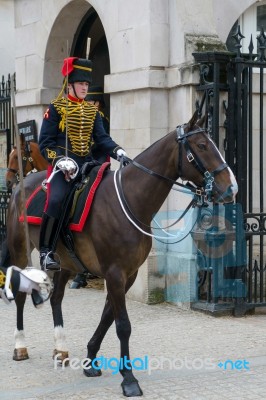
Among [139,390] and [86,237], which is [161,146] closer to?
[86,237]

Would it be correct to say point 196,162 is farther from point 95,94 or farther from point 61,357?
point 95,94

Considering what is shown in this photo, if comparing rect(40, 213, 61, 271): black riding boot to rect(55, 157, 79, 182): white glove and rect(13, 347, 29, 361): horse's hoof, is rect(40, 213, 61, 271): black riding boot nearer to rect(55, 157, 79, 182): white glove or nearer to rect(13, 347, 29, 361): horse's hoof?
rect(55, 157, 79, 182): white glove

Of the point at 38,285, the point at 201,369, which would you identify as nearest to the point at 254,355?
the point at 201,369

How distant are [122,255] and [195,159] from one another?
3.21 ft

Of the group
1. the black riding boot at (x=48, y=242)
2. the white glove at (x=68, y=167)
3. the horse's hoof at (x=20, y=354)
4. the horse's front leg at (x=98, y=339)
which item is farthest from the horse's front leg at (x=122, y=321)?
the horse's hoof at (x=20, y=354)

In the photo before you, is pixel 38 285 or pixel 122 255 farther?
pixel 122 255

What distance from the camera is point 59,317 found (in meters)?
7.34

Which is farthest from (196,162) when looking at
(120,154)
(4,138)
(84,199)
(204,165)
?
(4,138)

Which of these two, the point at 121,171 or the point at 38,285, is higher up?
the point at 121,171

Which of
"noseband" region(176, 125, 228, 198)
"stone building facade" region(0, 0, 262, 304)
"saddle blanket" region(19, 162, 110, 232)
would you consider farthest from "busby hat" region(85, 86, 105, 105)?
"noseband" region(176, 125, 228, 198)

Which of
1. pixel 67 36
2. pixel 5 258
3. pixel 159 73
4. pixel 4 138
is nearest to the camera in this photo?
pixel 5 258

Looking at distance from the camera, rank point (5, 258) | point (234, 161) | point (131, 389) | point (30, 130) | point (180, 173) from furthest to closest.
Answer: point (30, 130) → point (234, 161) → point (5, 258) → point (180, 173) → point (131, 389)

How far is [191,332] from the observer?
27.5 ft

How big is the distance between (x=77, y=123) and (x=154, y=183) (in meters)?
1.02
